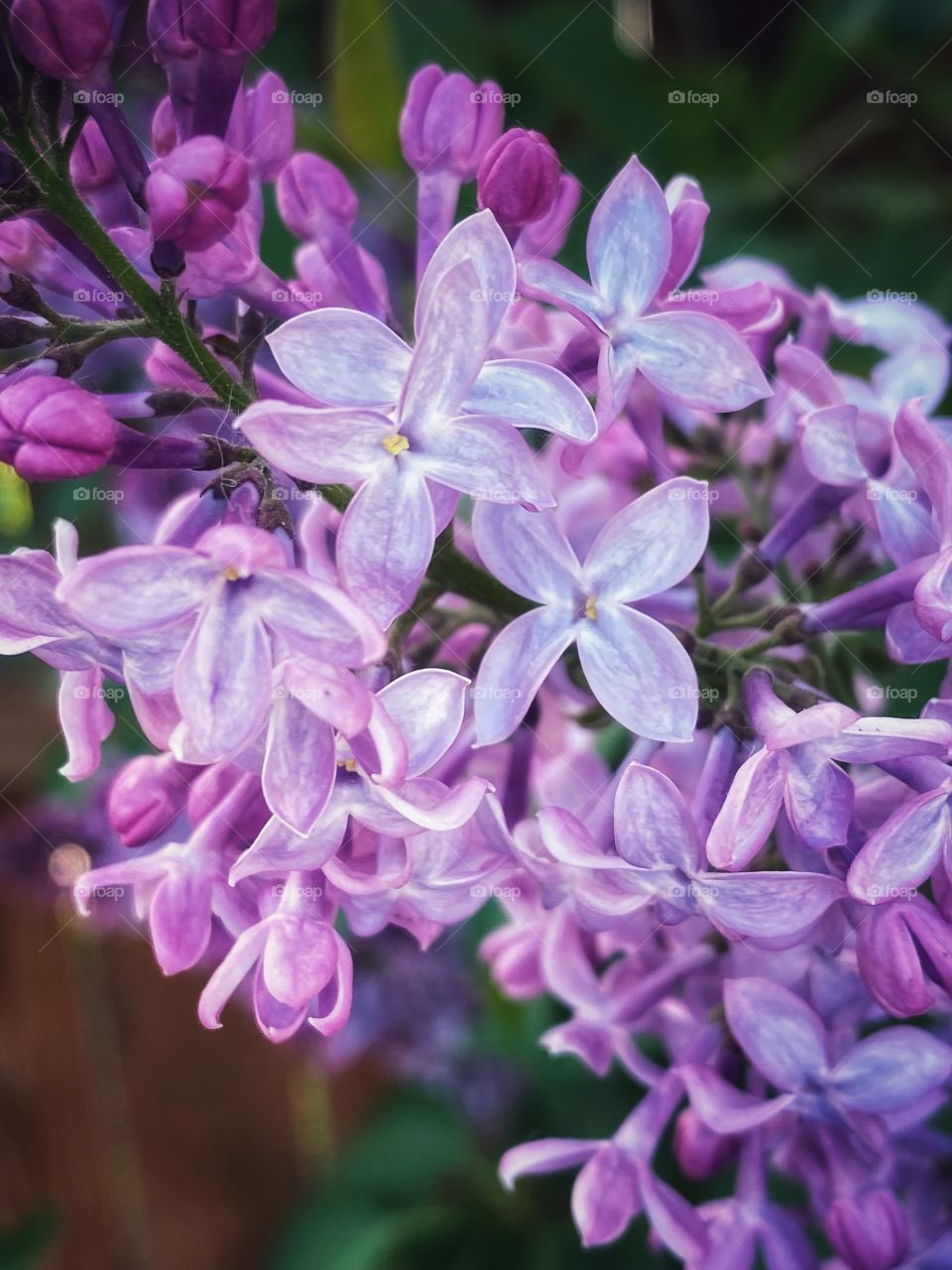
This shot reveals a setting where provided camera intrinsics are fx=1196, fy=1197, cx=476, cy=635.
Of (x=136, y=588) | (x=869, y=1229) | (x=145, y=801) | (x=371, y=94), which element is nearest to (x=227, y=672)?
(x=136, y=588)

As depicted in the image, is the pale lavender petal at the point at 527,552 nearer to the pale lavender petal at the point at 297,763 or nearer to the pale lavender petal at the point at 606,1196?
the pale lavender petal at the point at 297,763

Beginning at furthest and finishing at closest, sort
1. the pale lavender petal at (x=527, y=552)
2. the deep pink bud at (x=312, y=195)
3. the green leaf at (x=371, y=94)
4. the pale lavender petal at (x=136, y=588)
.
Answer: the green leaf at (x=371, y=94)
the deep pink bud at (x=312, y=195)
the pale lavender petal at (x=527, y=552)
the pale lavender petal at (x=136, y=588)

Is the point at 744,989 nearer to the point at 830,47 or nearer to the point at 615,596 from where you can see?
the point at 615,596

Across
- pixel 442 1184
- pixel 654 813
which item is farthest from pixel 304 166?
pixel 442 1184

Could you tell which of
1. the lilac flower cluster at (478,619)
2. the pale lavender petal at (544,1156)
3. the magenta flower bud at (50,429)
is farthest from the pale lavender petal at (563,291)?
the pale lavender petal at (544,1156)

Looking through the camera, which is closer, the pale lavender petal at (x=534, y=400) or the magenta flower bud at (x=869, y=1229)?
the pale lavender petal at (x=534, y=400)

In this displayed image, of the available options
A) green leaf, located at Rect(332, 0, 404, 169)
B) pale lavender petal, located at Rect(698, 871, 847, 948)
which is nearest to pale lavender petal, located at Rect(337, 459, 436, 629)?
pale lavender petal, located at Rect(698, 871, 847, 948)

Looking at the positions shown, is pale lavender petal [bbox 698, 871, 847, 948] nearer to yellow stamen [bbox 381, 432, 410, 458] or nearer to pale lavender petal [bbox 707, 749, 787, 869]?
pale lavender petal [bbox 707, 749, 787, 869]
